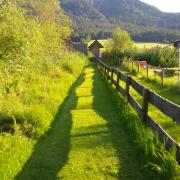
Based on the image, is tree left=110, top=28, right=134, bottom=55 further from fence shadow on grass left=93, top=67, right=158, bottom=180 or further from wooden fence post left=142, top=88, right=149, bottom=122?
wooden fence post left=142, top=88, right=149, bottom=122

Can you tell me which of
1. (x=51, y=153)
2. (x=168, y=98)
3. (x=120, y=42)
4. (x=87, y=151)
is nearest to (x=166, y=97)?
(x=168, y=98)

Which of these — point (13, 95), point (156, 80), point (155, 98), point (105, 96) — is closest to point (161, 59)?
point (156, 80)

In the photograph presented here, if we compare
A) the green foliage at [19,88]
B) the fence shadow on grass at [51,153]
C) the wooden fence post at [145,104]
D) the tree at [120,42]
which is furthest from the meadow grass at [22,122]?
the tree at [120,42]

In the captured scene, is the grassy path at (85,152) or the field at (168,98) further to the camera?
the field at (168,98)

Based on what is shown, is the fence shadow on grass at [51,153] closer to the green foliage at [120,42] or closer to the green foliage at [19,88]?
the green foliage at [19,88]

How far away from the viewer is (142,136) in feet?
26.2

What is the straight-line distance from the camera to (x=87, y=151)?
7.89 meters

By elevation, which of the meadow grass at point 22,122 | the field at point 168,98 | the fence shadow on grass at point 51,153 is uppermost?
the meadow grass at point 22,122

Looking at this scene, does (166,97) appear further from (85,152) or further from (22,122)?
(85,152)

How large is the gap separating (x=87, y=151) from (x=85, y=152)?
0.07 metres

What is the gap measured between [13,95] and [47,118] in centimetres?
216

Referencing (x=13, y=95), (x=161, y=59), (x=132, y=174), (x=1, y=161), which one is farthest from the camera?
(x=161, y=59)

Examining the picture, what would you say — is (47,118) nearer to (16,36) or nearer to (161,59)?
(16,36)

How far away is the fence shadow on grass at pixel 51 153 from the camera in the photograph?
6.75m
